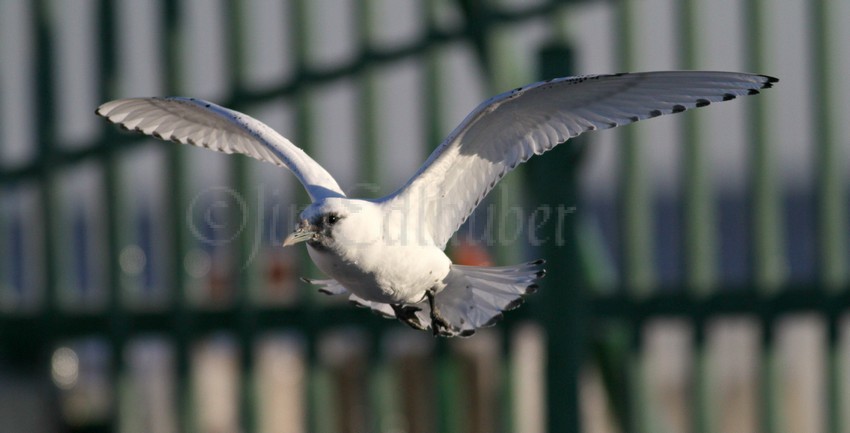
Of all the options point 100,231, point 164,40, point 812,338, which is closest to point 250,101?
point 164,40

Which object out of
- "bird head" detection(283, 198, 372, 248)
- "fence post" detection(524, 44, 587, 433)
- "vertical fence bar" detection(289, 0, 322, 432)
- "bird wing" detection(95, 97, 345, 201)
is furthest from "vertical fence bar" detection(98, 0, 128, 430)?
"bird head" detection(283, 198, 372, 248)

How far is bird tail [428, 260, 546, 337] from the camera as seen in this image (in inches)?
108

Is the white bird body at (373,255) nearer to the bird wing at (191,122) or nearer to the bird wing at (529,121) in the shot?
the bird wing at (529,121)

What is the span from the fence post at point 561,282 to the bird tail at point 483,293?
2.53 ft

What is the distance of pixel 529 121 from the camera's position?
2672mm

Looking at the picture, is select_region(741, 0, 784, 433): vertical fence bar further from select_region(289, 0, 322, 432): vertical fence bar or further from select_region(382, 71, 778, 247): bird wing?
select_region(289, 0, 322, 432): vertical fence bar

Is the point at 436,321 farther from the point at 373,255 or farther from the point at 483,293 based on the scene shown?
the point at 373,255

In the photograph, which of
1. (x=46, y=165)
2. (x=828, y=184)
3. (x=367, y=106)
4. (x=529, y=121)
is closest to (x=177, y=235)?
(x=46, y=165)

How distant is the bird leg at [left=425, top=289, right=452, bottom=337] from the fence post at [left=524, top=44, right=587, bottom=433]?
88 cm

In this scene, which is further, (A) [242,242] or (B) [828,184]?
(A) [242,242]

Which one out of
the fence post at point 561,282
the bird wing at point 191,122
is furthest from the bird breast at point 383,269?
the fence post at point 561,282

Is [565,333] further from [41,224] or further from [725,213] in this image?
[725,213]

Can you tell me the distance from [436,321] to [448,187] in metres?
0.32

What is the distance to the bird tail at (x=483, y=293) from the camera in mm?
2742
